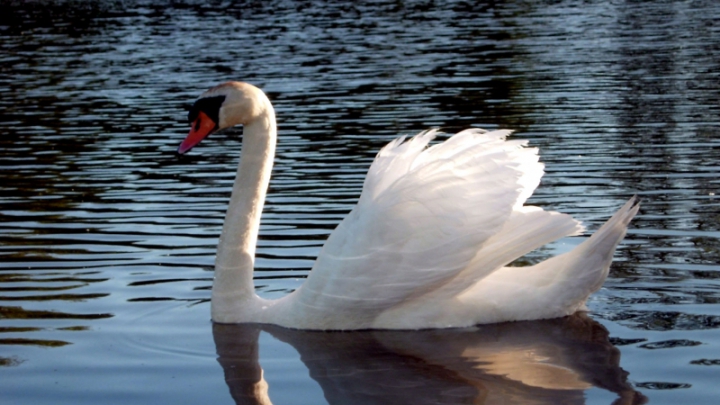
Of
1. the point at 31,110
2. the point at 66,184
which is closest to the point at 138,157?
the point at 66,184

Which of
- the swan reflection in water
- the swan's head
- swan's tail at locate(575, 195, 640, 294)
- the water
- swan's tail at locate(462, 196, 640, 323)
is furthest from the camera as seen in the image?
the swan's head

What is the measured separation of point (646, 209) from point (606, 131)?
4.43 meters

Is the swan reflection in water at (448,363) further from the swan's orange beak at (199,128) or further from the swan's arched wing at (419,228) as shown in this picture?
the swan's orange beak at (199,128)

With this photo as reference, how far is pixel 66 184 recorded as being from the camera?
12.4m

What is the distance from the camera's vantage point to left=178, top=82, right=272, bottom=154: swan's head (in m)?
7.38

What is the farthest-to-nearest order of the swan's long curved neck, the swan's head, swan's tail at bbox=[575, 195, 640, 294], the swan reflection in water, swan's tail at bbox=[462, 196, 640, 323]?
the swan's long curved neck < the swan's head < swan's tail at bbox=[462, 196, 640, 323] < swan's tail at bbox=[575, 195, 640, 294] < the swan reflection in water

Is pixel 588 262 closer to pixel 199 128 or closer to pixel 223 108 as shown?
pixel 223 108

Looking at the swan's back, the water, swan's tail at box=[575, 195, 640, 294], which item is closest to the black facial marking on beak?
the swan's back

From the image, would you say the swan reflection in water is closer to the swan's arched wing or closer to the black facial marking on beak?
the swan's arched wing

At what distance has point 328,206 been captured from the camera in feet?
35.1

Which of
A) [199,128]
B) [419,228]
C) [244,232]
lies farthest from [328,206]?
[419,228]

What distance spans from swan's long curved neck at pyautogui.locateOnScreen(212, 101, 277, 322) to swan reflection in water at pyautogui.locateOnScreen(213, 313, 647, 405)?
14cm

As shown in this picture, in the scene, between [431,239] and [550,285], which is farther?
[550,285]

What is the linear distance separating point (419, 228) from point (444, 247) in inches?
7.3
